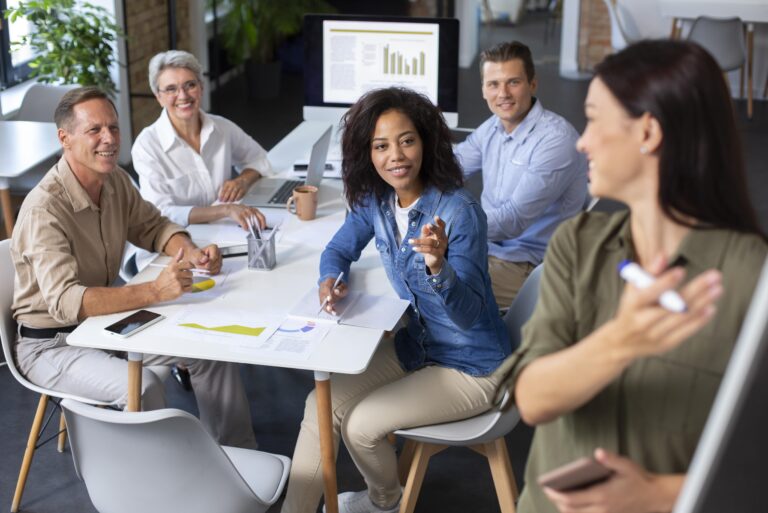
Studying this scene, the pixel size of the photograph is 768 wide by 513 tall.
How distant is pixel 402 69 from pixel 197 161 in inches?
40.3

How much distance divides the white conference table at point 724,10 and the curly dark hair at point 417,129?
577cm

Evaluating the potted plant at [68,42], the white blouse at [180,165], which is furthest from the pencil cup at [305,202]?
the potted plant at [68,42]

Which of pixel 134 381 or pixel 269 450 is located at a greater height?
pixel 134 381

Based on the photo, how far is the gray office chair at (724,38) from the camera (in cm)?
744

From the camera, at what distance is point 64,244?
2.59 m

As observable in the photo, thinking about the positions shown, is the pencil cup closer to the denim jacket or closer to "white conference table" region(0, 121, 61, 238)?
the denim jacket

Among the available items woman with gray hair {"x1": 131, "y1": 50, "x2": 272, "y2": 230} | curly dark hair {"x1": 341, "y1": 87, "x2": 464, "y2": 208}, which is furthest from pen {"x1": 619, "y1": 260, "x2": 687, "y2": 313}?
woman with gray hair {"x1": 131, "y1": 50, "x2": 272, "y2": 230}

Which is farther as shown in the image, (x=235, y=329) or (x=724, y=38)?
(x=724, y=38)

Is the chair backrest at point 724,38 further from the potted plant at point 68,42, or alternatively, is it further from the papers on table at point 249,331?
the papers on table at point 249,331

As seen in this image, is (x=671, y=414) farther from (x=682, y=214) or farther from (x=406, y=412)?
(x=406, y=412)

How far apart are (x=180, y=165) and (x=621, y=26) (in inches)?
223

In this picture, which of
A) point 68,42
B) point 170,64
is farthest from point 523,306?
point 68,42

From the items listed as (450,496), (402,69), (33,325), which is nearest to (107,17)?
(402,69)

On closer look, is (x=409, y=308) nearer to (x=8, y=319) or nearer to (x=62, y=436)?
(x=8, y=319)
